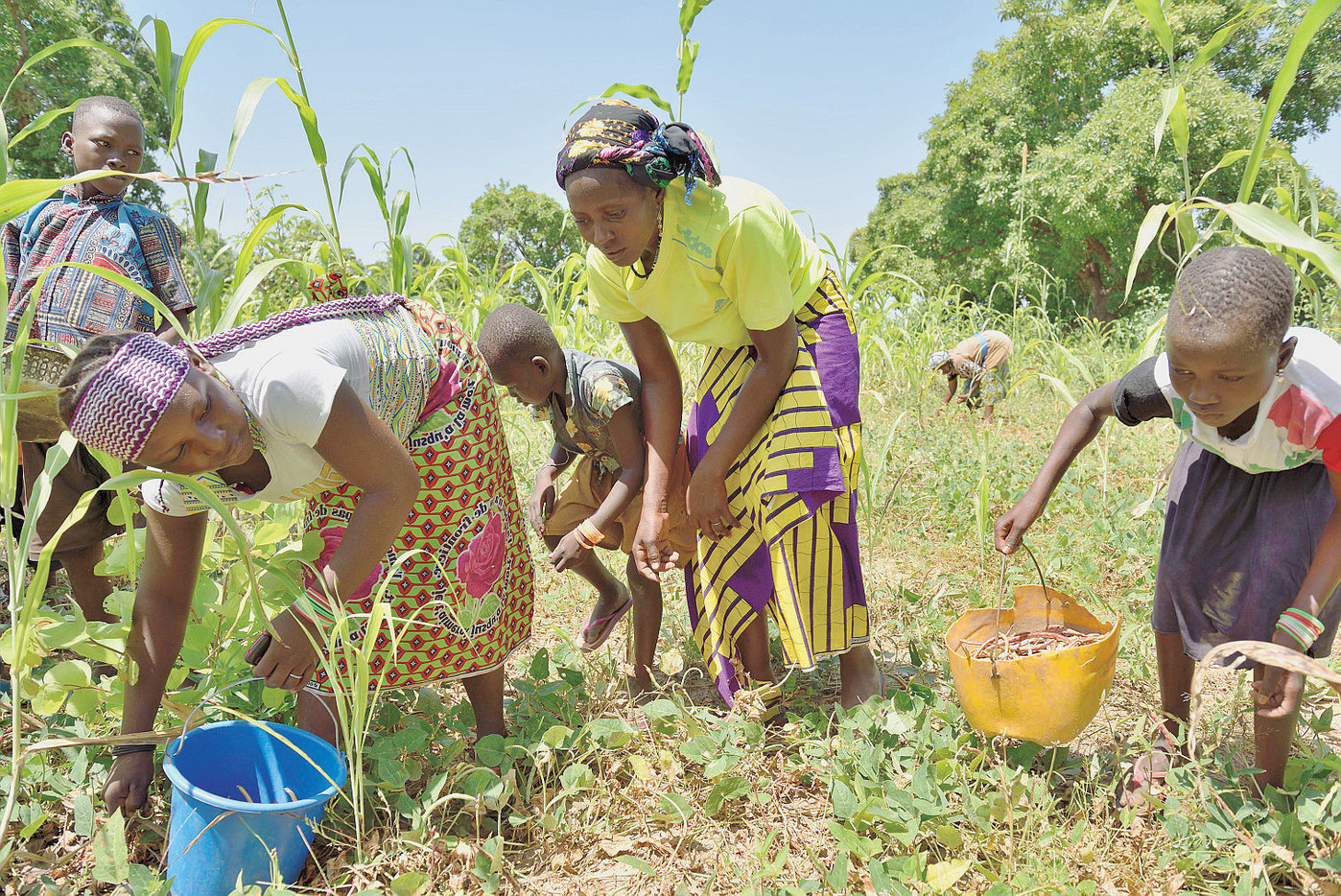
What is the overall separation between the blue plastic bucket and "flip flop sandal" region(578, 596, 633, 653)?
2.68 ft

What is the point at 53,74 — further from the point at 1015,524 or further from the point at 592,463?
the point at 1015,524

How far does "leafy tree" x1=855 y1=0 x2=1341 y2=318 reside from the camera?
11.4 m

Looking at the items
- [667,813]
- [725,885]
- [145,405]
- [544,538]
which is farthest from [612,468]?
[145,405]

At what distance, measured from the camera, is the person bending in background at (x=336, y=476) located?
3.60 feet

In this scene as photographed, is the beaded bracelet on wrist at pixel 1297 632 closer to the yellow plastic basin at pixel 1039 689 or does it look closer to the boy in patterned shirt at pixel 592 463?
the yellow plastic basin at pixel 1039 689

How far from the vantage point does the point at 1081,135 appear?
1214cm

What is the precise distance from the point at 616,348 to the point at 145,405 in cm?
300

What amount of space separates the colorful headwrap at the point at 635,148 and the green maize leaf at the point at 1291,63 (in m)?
0.88

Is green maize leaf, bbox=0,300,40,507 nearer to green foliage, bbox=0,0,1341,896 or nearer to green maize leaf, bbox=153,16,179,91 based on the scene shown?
green foliage, bbox=0,0,1341,896

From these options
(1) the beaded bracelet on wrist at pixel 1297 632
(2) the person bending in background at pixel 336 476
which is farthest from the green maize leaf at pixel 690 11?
(1) the beaded bracelet on wrist at pixel 1297 632

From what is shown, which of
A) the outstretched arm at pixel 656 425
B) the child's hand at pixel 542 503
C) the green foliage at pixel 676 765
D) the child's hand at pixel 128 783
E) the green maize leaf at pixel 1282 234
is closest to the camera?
the green maize leaf at pixel 1282 234

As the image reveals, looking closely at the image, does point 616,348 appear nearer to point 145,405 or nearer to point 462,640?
point 462,640

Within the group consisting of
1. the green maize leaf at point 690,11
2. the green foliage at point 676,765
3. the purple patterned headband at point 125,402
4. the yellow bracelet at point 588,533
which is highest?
the green maize leaf at point 690,11

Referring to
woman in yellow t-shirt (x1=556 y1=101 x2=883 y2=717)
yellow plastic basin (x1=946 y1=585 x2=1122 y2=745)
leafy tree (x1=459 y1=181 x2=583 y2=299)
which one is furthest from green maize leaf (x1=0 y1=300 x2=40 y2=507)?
leafy tree (x1=459 y1=181 x2=583 y2=299)
